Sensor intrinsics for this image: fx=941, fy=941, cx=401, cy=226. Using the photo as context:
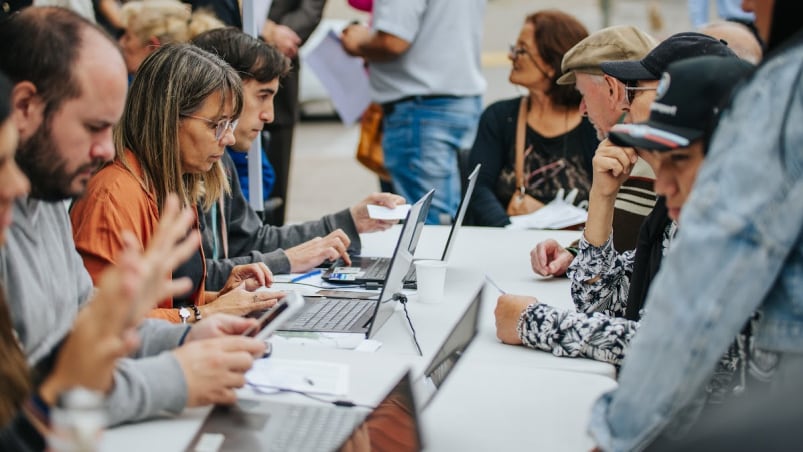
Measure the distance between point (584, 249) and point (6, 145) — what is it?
1604 millimetres

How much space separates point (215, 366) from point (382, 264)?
4.52 ft

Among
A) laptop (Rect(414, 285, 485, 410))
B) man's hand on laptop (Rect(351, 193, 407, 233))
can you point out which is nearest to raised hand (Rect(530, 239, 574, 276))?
man's hand on laptop (Rect(351, 193, 407, 233))

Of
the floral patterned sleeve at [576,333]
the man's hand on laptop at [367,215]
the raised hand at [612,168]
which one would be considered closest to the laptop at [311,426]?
the floral patterned sleeve at [576,333]

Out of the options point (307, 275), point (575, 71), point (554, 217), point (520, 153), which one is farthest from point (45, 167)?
point (520, 153)

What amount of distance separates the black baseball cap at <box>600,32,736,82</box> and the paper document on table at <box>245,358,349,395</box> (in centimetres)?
114

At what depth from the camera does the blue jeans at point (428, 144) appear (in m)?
4.62

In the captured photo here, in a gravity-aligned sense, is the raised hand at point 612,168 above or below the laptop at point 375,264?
above

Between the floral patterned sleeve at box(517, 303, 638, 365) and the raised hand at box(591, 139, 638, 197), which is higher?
the raised hand at box(591, 139, 638, 197)

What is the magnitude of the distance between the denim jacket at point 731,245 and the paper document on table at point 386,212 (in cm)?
167

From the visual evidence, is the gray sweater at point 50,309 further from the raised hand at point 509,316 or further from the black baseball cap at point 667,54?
the black baseball cap at point 667,54

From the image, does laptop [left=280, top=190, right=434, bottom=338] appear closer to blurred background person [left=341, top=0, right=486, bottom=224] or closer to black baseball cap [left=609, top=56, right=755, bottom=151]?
black baseball cap [left=609, top=56, right=755, bottom=151]

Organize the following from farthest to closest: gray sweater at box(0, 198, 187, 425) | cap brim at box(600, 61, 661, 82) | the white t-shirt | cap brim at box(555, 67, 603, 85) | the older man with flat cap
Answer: the white t-shirt
cap brim at box(555, 67, 603, 85)
the older man with flat cap
cap brim at box(600, 61, 661, 82)
gray sweater at box(0, 198, 187, 425)

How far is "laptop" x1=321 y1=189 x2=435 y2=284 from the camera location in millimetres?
2418

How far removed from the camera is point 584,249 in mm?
2588
